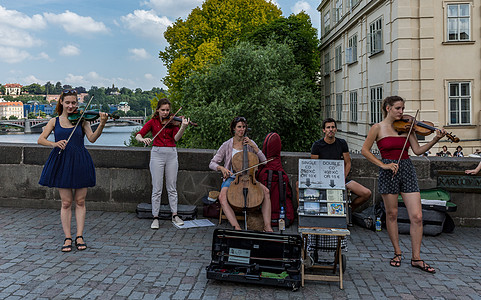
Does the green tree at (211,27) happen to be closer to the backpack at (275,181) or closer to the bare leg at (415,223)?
the backpack at (275,181)

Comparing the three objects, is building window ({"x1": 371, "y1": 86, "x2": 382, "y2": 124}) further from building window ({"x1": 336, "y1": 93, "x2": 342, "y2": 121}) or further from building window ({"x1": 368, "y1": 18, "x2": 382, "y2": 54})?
building window ({"x1": 336, "y1": 93, "x2": 342, "y2": 121})

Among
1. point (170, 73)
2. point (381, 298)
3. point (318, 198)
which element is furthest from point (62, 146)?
point (170, 73)

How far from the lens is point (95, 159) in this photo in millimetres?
7996

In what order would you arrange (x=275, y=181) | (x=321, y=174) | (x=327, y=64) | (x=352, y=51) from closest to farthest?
(x=321, y=174) < (x=275, y=181) < (x=352, y=51) < (x=327, y=64)

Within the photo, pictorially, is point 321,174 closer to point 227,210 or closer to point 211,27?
point 227,210

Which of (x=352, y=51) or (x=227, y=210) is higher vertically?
(x=352, y=51)

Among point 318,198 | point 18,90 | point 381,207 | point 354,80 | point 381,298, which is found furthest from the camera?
point 18,90

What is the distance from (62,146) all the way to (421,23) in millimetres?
17336

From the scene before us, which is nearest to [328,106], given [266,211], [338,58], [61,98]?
[338,58]

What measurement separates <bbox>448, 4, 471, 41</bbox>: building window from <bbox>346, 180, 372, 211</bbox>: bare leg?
1449 cm

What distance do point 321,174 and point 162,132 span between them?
8.75ft

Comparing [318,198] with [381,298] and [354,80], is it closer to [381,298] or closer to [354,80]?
[381,298]

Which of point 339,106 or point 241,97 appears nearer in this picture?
point 241,97

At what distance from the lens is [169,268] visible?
5.03 m
